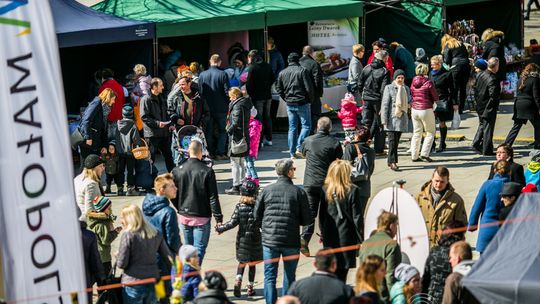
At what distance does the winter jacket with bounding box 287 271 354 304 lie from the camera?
837cm

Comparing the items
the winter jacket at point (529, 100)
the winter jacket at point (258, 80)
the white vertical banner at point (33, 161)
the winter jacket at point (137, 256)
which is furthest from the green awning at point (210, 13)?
the white vertical banner at point (33, 161)

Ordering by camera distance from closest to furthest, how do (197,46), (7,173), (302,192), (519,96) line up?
(7,173), (302,192), (519,96), (197,46)

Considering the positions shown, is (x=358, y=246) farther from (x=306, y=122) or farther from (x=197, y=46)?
(x=197, y=46)

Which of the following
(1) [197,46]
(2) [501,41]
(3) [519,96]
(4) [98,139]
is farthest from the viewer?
(2) [501,41]

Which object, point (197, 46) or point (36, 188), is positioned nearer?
point (36, 188)

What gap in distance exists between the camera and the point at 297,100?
17.9 meters

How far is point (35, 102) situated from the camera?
6.13m

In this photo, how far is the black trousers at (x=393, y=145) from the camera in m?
16.9

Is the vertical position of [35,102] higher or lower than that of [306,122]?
higher

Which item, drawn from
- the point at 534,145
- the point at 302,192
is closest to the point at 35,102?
the point at 302,192

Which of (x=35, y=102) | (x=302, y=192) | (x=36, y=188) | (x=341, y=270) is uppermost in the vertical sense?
(x=35, y=102)

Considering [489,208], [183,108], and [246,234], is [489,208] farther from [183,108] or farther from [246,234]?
[183,108]

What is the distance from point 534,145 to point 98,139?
705 cm

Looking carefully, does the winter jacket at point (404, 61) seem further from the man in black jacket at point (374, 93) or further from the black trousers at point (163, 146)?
the black trousers at point (163, 146)
